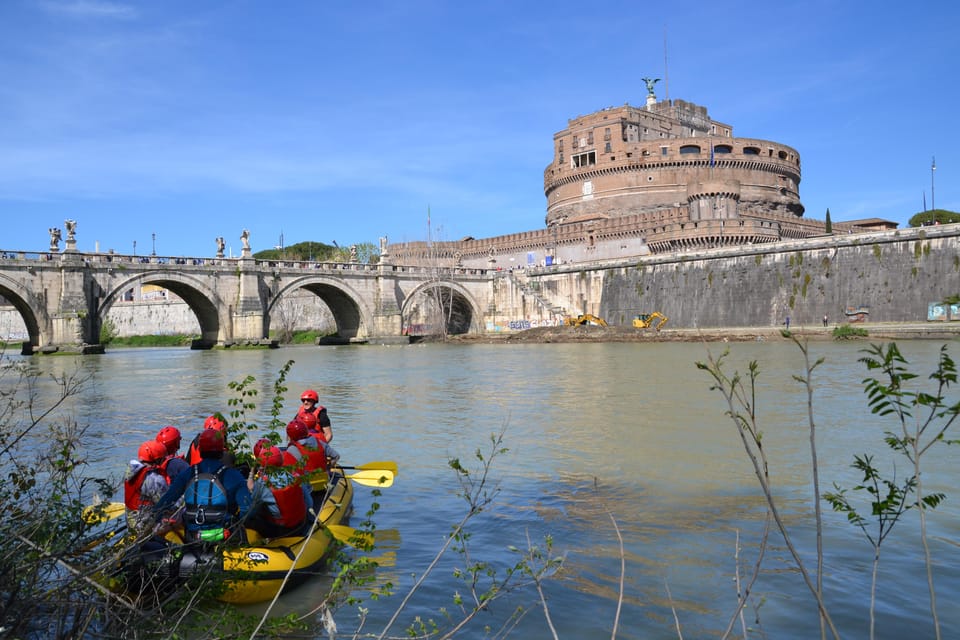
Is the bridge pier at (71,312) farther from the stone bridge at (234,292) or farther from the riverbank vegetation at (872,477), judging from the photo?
the riverbank vegetation at (872,477)

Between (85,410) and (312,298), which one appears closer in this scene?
(85,410)

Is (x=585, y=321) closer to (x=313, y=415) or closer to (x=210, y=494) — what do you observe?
(x=313, y=415)

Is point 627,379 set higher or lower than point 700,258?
lower

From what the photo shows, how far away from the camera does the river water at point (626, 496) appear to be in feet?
19.4

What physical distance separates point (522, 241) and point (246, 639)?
67792 millimetres

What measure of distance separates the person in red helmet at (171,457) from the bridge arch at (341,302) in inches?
1672

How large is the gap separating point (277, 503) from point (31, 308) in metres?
37.6

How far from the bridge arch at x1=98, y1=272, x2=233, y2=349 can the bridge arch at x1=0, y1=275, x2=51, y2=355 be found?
2389 mm

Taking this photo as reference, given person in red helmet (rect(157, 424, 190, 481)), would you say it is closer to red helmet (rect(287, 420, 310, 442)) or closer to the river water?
red helmet (rect(287, 420, 310, 442))

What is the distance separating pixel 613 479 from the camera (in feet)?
32.8

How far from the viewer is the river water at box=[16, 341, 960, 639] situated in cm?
591

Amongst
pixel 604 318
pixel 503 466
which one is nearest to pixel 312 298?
pixel 604 318

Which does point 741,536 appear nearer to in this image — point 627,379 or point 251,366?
point 627,379

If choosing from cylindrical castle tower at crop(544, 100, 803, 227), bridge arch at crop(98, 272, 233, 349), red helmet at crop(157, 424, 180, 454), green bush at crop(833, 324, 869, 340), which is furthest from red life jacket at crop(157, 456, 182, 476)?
cylindrical castle tower at crop(544, 100, 803, 227)
